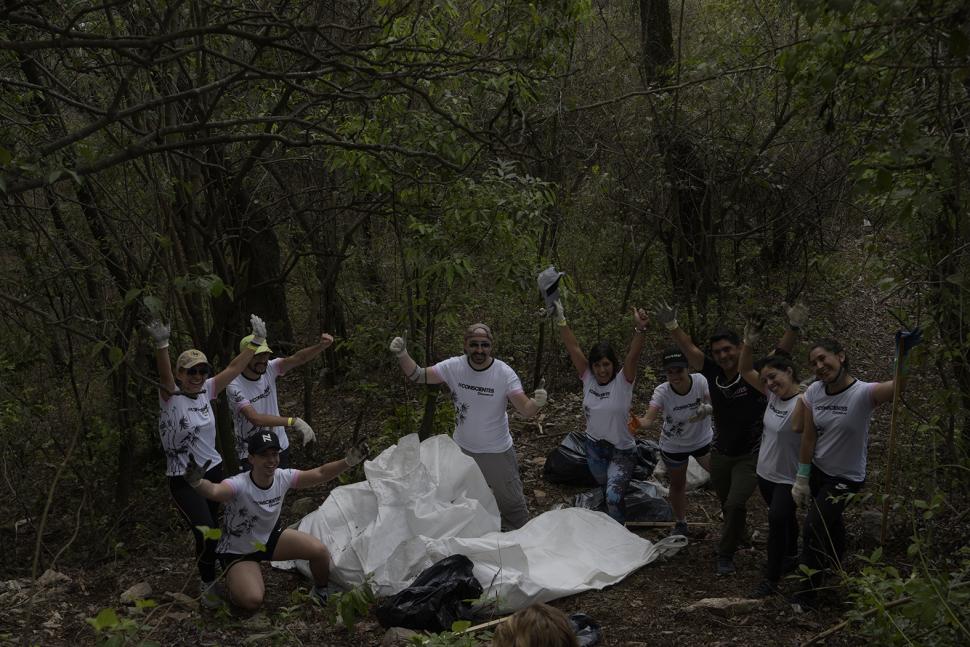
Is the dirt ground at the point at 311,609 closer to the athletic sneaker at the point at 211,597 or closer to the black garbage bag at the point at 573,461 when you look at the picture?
the athletic sneaker at the point at 211,597

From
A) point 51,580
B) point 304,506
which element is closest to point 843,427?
point 304,506

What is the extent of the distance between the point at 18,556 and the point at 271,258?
354 cm

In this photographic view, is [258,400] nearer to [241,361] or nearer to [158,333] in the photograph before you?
[241,361]

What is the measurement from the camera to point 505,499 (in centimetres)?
594

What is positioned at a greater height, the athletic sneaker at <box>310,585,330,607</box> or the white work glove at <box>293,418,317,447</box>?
the white work glove at <box>293,418,317,447</box>

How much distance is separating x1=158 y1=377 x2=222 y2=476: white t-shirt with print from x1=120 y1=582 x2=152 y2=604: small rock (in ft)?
2.24

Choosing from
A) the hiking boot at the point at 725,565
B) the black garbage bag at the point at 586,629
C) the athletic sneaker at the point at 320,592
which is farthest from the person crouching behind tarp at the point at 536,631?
the hiking boot at the point at 725,565

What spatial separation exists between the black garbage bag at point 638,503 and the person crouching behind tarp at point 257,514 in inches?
83.2

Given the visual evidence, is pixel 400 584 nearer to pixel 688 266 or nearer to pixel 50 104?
pixel 50 104

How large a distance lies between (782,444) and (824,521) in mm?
511

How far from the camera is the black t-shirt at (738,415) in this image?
17.4ft

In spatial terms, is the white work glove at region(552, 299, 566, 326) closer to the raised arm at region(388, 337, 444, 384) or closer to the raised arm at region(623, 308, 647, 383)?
the raised arm at region(623, 308, 647, 383)

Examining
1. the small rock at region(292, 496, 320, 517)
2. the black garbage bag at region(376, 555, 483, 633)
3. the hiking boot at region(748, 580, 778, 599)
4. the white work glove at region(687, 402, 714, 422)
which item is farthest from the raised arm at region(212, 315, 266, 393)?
the hiking boot at region(748, 580, 778, 599)

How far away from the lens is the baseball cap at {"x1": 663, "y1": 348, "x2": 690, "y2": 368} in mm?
5562
